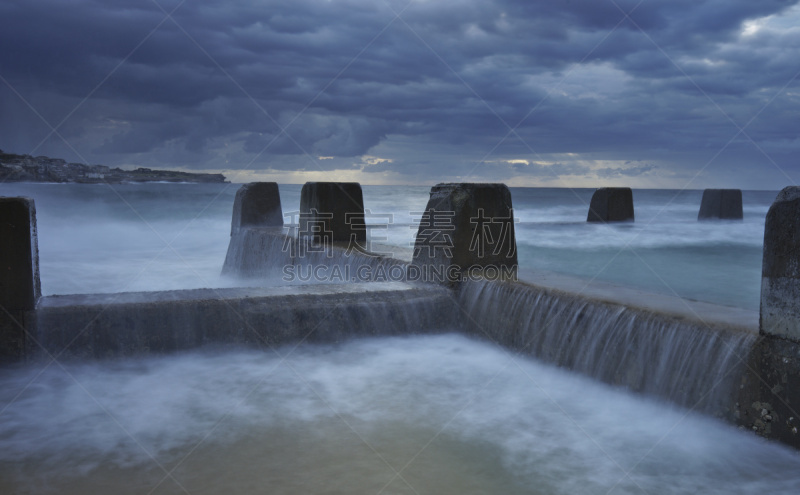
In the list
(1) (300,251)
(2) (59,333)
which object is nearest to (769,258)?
(2) (59,333)

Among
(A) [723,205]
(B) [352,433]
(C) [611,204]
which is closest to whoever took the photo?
(B) [352,433]

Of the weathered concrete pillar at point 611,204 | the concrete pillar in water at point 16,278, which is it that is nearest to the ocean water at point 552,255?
the weathered concrete pillar at point 611,204

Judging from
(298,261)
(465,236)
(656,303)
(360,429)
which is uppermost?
(465,236)

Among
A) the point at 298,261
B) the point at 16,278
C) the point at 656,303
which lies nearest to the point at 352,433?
the point at 656,303

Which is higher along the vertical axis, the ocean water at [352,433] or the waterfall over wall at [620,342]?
the waterfall over wall at [620,342]

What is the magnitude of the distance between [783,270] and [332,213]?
23.2 feet

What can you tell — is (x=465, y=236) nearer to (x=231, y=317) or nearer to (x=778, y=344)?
(x=231, y=317)

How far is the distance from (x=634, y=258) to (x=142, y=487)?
12.6 meters

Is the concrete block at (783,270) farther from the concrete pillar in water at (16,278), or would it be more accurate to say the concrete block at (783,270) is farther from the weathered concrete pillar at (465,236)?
the concrete pillar in water at (16,278)

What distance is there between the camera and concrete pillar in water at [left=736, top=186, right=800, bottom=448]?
3682mm

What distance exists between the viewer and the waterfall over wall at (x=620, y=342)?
13.4 feet

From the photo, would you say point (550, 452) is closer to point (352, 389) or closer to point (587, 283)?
point (352, 389)

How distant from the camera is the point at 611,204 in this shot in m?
21.1

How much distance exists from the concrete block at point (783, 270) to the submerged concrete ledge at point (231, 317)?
3.24 meters
